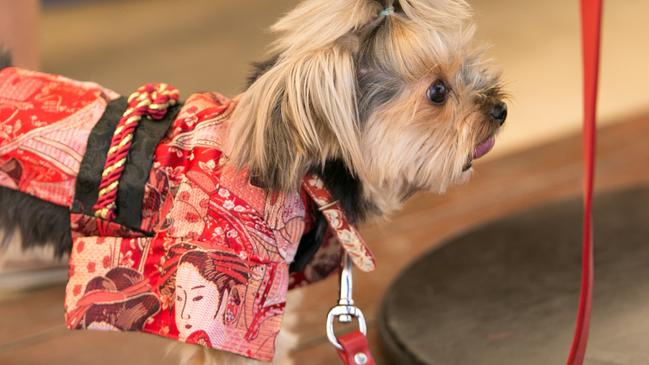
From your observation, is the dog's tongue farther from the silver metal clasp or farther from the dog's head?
the silver metal clasp

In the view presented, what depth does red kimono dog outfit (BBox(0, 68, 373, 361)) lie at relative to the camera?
3.57 feet

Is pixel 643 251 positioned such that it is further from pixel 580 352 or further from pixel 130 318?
pixel 130 318

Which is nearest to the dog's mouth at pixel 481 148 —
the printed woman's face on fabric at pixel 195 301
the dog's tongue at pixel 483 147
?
the dog's tongue at pixel 483 147

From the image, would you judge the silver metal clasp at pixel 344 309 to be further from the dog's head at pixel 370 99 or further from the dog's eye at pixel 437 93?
the dog's eye at pixel 437 93

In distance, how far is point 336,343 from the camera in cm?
117

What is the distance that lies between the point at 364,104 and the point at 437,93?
0.30 feet

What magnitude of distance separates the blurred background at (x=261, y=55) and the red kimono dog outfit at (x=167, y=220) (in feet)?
0.61

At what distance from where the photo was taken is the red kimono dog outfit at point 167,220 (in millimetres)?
1087

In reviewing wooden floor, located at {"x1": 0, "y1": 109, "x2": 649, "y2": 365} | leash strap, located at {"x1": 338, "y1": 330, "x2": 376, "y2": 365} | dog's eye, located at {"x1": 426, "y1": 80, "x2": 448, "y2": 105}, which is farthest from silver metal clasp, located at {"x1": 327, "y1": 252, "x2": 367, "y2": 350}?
dog's eye, located at {"x1": 426, "y1": 80, "x2": 448, "y2": 105}

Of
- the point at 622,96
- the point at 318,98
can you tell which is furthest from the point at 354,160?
the point at 622,96

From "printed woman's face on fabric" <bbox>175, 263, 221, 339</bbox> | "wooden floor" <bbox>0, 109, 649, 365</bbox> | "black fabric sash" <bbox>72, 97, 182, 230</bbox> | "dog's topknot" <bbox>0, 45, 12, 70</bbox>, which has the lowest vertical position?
"wooden floor" <bbox>0, 109, 649, 365</bbox>

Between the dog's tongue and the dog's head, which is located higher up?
the dog's head

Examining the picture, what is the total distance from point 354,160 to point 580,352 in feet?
1.22

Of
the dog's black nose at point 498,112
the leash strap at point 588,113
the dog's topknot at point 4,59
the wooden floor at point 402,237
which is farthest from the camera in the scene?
the wooden floor at point 402,237
